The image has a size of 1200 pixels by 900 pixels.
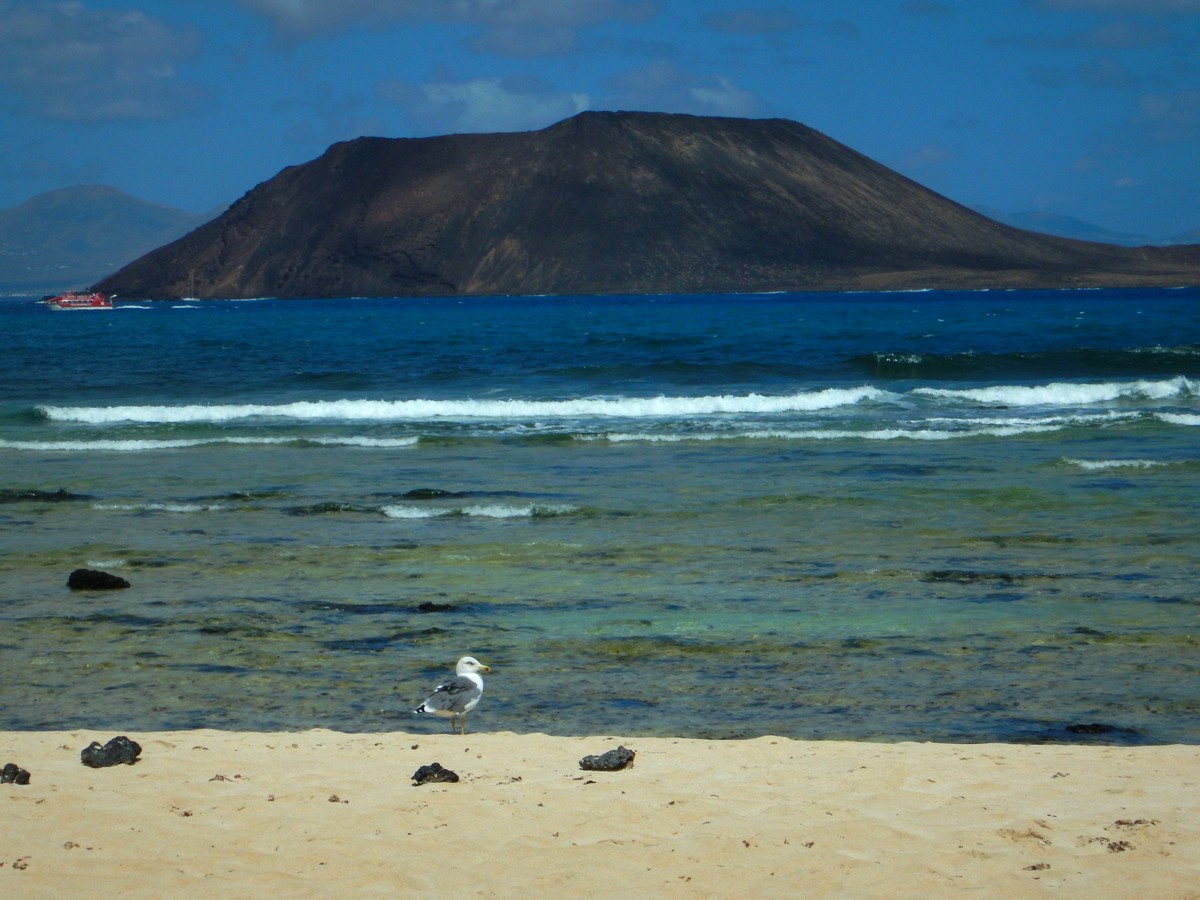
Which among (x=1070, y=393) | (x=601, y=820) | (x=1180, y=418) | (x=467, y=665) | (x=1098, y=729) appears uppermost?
(x=1070, y=393)

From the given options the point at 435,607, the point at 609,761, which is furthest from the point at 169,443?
the point at 609,761

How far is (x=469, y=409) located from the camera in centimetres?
2984

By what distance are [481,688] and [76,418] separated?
24.9m

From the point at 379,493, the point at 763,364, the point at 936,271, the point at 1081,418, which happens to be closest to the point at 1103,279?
the point at 936,271

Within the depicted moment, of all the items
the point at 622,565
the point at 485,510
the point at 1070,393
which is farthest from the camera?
the point at 1070,393

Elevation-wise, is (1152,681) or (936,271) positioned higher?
(936,271)

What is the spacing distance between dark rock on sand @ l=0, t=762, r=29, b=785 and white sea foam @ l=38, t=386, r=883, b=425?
22.6m

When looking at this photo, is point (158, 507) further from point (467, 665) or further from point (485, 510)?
point (467, 665)

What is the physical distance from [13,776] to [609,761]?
2.76 meters

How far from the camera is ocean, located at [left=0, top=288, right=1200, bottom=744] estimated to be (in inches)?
313

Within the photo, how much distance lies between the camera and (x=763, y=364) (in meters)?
40.2

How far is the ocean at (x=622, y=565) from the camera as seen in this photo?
7957 millimetres

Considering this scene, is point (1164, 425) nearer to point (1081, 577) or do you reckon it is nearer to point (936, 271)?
point (1081, 577)

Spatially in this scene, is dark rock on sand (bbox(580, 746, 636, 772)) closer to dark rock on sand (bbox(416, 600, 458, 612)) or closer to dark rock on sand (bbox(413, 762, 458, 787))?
dark rock on sand (bbox(413, 762, 458, 787))
